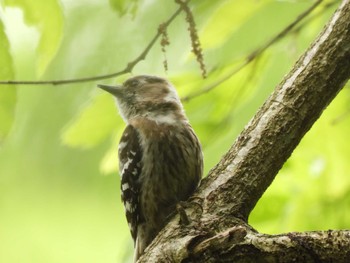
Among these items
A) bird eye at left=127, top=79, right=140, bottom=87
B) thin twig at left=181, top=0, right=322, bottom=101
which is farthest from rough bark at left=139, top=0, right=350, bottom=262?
bird eye at left=127, top=79, right=140, bottom=87

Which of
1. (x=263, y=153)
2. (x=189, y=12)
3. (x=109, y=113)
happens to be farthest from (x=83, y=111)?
(x=263, y=153)

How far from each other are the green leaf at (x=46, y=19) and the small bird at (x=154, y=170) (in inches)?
38.1

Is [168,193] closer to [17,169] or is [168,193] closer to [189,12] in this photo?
[189,12]

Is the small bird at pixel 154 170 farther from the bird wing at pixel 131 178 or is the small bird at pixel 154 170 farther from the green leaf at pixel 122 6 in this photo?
the green leaf at pixel 122 6

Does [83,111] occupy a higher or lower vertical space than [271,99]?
higher

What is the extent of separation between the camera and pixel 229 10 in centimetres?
326

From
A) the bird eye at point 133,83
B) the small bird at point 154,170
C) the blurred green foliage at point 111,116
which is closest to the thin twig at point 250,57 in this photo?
the blurred green foliage at point 111,116

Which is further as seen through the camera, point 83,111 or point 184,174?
point 184,174

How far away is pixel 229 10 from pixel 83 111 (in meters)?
0.73

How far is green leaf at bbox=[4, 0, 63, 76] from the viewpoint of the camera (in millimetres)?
2711

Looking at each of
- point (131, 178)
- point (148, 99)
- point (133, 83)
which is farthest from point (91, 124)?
point (133, 83)

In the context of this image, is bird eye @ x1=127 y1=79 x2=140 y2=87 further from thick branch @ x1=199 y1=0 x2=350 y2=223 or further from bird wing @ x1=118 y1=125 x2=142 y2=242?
thick branch @ x1=199 y1=0 x2=350 y2=223

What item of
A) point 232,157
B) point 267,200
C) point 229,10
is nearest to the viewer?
point 232,157

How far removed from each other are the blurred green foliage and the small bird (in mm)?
131
